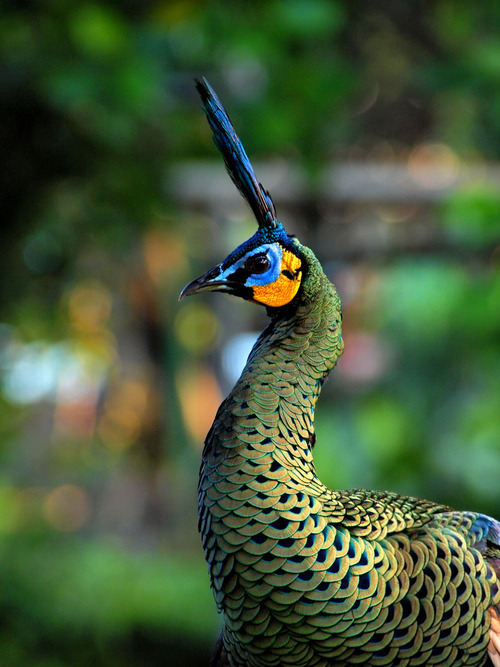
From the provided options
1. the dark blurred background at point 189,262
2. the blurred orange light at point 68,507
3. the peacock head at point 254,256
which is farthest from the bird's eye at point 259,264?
the blurred orange light at point 68,507

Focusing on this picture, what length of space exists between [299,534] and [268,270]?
0.86 feet

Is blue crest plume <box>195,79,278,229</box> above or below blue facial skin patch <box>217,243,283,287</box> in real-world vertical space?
A: above

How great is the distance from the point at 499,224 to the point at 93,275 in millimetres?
2140

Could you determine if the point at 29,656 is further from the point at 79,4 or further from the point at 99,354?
the point at 79,4

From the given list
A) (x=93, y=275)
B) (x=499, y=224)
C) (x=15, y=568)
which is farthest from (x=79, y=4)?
(x=15, y=568)

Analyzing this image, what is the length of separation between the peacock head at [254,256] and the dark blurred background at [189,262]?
1.31 m

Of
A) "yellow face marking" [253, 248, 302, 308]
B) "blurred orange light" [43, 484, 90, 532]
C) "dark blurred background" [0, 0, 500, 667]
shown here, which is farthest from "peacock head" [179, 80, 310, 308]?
"blurred orange light" [43, 484, 90, 532]

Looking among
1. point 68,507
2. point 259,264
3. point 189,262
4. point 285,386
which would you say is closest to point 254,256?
point 259,264

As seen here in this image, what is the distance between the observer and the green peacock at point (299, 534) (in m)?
0.80

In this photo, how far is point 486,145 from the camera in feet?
13.2

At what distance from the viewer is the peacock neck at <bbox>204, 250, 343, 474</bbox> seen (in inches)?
32.8

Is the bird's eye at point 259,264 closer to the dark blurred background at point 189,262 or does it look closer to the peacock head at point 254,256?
the peacock head at point 254,256

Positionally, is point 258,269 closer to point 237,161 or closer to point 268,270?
point 268,270

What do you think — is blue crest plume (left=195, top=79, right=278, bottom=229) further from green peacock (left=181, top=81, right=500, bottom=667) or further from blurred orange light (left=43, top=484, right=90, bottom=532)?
blurred orange light (left=43, top=484, right=90, bottom=532)
